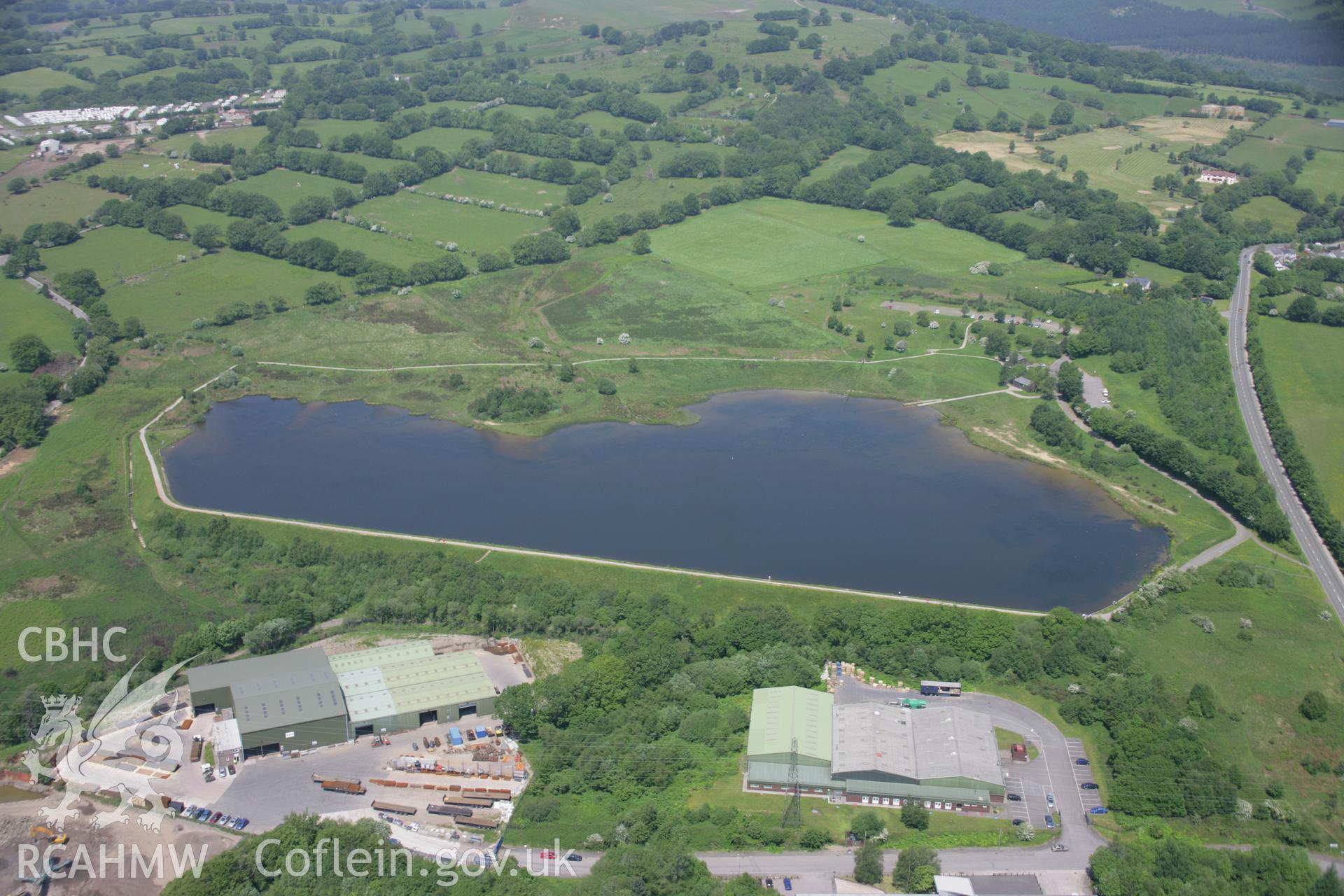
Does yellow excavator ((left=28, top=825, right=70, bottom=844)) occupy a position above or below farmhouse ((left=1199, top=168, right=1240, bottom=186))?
above

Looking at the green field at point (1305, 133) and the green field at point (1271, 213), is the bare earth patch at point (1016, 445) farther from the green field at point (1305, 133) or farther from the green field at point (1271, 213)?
the green field at point (1305, 133)

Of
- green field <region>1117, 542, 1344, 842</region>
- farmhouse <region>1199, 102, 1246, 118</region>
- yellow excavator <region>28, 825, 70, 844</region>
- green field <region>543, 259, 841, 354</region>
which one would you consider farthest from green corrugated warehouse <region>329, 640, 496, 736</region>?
farmhouse <region>1199, 102, 1246, 118</region>

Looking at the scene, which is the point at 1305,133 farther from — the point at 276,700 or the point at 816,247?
the point at 276,700

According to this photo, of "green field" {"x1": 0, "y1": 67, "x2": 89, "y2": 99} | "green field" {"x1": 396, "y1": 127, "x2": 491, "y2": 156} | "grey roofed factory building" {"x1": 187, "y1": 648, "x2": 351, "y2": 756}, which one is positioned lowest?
"green field" {"x1": 396, "y1": 127, "x2": 491, "y2": 156}

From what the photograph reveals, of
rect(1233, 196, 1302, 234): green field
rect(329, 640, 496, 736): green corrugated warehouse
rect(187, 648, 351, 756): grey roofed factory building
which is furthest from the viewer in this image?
rect(1233, 196, 1302, 234): green field

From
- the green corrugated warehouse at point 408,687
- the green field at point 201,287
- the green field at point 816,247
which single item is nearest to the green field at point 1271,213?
the green field at point 816,247

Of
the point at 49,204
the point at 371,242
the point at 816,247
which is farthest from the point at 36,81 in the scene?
the point at 816,247

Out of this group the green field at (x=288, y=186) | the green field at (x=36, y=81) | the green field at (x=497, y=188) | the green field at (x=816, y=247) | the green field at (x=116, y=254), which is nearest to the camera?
the green field at (x=116, y=254)

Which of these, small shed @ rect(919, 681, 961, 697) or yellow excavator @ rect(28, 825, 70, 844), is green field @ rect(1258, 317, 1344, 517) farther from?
yellow excavator @ rect(28, 825, 70, 844)
